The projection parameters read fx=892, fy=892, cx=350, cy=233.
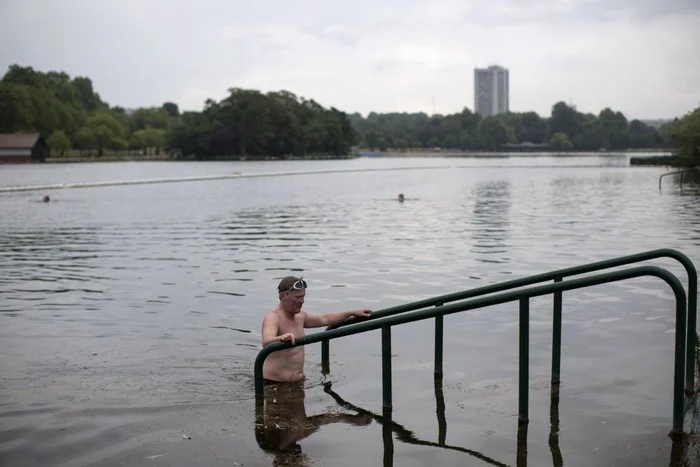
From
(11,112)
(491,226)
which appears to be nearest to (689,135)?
(491,226)

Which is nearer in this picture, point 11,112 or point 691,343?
point 691,343

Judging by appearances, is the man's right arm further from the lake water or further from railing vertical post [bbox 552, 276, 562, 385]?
railing vertical post [bbox 552, 276, 562, 385]

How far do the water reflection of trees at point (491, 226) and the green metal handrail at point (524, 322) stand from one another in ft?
43.3

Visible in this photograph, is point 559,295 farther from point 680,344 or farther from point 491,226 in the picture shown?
point 491,226

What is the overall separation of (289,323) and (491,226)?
2281 cm

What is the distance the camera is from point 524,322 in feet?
25.3

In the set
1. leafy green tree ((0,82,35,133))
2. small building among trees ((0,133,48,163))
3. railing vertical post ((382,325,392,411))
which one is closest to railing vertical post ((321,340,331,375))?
railing vertical post ((382,325,392,411))

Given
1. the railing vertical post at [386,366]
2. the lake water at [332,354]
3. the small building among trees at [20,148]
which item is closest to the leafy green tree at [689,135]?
the lake water at [332,354]

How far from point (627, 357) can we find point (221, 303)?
7539 mm

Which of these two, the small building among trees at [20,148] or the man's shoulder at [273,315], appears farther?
the small building among trees at [20,148]

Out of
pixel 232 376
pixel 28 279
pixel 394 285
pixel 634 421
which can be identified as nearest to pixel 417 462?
pixel 634 421

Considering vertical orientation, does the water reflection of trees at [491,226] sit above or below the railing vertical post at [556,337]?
below

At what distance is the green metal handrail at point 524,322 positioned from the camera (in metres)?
7.03

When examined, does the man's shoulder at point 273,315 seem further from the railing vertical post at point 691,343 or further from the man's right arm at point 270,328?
the railing vertical post at point 691,343
